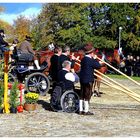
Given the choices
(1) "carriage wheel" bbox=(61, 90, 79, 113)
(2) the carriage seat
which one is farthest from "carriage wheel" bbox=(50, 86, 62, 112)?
(2) the carriage seat

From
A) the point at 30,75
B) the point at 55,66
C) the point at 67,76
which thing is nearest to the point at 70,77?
the point at 67,76

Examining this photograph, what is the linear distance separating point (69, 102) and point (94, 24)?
150ft

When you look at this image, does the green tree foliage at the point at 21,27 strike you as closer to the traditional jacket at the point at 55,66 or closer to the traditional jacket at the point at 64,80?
the traditional jacket at the point at 55,66

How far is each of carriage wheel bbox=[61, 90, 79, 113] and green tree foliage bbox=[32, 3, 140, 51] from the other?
4036 cm

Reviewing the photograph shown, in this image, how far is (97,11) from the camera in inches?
2247

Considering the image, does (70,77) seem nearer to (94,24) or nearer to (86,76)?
(86,76)

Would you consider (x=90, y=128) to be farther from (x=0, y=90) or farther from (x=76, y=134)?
(x=0, y=90)

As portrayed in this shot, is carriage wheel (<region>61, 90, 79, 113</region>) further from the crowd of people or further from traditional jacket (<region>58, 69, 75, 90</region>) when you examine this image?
traditional jacket (<region>58, 69, 75, 90</region>)

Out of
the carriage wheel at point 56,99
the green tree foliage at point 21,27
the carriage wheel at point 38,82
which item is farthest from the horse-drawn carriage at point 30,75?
the green tree foliage at point 21,27

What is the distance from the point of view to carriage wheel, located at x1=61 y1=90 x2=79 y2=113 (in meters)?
12.1

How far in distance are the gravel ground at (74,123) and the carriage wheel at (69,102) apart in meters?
0.26

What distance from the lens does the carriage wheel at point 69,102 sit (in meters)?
12.1

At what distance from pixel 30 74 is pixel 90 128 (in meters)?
5.80

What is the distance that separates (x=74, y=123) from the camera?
10469 mm
